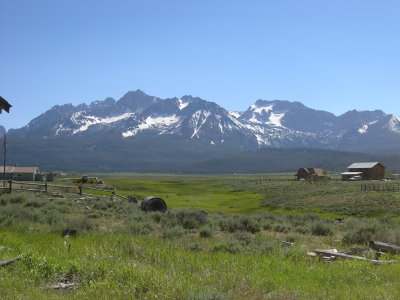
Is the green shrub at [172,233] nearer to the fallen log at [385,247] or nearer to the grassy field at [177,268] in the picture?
the grassy field at [177,268]

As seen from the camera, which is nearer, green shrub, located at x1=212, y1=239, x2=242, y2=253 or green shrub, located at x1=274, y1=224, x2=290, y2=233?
green shrub, located at x1=212, y1=239, x2=242, y2=253

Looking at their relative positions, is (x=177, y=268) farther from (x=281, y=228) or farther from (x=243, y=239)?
(x=281, y=228)

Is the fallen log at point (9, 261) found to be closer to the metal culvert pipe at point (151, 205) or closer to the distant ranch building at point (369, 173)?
the metal culvert pipe at point (151, 205)

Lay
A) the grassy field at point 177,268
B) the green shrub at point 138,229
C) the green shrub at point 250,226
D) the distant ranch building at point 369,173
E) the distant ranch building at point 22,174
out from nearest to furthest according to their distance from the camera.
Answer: the grassy field at point 177,268 → the green shrub at point 138,229 → the green shrub at point 250,226 → the distant ranch building at point 22,174 → the distant ranch building at point 369,173

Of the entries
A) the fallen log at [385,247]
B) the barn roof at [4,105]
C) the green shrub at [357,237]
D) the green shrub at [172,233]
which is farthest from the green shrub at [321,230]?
the barn roof at [4,105]

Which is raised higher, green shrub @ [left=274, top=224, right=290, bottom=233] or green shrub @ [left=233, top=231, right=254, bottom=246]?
green shrub @ [left=233, top=231, right=254, bottom=246]

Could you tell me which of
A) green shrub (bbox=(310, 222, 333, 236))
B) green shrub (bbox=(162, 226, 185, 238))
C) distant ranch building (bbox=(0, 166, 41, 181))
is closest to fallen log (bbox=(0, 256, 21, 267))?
green shrub (bbox=(162, 226, 185, 238))

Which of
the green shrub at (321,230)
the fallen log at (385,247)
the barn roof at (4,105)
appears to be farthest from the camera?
the green shrub at (321,230)

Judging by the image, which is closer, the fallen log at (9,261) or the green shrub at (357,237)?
the fallen log at (9,261)

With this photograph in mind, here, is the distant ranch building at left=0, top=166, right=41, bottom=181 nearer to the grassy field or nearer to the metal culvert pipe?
the metal culvert pipe

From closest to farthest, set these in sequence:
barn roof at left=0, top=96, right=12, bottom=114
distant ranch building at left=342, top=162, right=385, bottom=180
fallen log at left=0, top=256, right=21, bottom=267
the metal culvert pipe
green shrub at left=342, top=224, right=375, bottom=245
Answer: fallen log at left=0, top=256, right=21, bottom=267
barn roof at left=0, top=96, right=12, bottom=114
green shrub at left=342, top=224, right=375, bottom=245
the metal culvert pipe
distant ranch building at left=342, top=162, right=385, bottom=180

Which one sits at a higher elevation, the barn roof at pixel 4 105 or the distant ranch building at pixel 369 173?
the barn roof at pixel 4 105

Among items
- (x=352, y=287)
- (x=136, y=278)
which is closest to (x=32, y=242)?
(x=136, y=278)

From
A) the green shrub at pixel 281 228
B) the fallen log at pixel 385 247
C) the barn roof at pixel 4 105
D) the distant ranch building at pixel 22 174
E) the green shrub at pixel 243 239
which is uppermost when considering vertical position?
the barn roof at pixel 4 105
